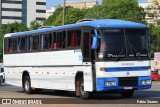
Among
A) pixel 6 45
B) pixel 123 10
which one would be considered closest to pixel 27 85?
pixel 6 45

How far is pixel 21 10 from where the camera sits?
16700cm

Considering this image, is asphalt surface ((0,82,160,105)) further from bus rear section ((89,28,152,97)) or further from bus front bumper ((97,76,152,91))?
bus rear section ((89,28,152,97))

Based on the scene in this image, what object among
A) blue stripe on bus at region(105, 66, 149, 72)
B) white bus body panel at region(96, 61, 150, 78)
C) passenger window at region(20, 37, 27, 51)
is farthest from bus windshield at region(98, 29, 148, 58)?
passenger window at region(20, 37, 27, 51)

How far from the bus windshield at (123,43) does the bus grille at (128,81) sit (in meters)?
0.92

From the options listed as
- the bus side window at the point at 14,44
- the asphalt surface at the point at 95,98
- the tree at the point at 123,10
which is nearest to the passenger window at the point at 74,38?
the asphalt surface at the point at 95,98

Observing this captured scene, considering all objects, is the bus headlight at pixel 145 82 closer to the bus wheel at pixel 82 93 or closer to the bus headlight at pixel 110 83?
the bus headlight at pixel 110 83

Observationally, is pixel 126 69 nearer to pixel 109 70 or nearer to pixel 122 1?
pixel 109 70

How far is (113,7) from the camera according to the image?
98375 mm

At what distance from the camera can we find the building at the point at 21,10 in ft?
532

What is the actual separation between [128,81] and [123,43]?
5.11 feet

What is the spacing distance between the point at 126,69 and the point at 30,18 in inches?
5897

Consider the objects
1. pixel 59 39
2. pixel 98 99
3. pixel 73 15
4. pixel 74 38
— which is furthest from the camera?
pixel 73 15

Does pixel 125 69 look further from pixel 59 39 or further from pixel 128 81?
pixel 59 39

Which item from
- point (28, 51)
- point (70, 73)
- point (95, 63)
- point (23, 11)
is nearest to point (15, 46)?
point (28, 51)
